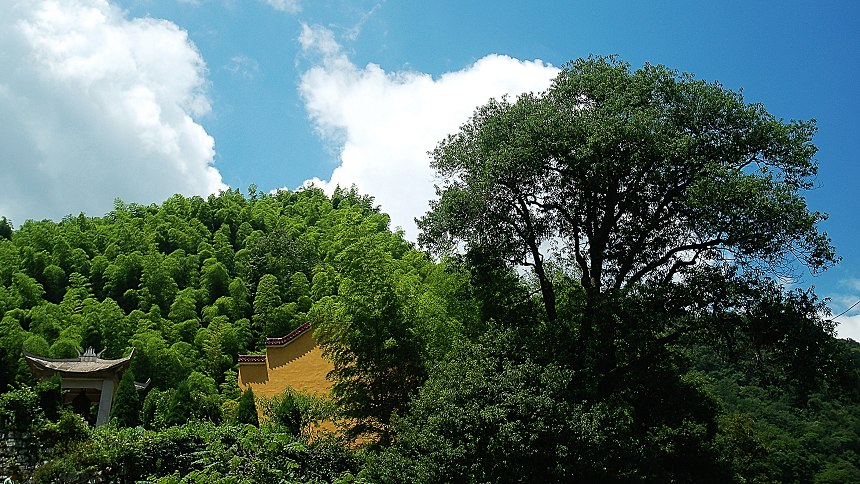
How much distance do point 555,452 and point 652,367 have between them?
2.89 m

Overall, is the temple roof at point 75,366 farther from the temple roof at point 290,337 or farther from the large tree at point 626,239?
the large tree at point 626,239

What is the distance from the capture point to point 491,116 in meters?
12.5

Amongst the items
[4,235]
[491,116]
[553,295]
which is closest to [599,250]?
[553,295]

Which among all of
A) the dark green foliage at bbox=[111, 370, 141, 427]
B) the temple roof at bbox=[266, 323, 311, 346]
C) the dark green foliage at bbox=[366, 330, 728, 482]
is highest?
the temple roof at bbox=[266, 323, 311, 346]

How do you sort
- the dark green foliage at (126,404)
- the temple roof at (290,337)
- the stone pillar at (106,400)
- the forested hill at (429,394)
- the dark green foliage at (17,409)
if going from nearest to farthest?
the dark green foliage at (17,409) → the forested hill at (429,394) → the dark green foliage at (126,404) → the stone pillar at (106,400) → the temple roof at (290,337)

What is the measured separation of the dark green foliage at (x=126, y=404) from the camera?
17.4 m

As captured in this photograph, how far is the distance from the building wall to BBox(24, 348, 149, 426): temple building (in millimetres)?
3940

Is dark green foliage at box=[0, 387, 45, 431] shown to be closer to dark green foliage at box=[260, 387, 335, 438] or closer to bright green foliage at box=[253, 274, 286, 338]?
dark green foliage at box=[260, 387, 335, 438]

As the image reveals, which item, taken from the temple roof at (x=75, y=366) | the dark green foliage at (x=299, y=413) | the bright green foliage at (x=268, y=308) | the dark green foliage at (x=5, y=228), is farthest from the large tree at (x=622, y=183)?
the dark green foliage at (x=5, y=228)

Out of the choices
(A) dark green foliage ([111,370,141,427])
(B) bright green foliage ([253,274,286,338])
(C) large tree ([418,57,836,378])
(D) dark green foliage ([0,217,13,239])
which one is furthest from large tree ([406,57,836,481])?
(D) dark green foliage ([0,217,13,239])

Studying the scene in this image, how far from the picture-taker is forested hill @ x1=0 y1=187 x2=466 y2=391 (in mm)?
30188

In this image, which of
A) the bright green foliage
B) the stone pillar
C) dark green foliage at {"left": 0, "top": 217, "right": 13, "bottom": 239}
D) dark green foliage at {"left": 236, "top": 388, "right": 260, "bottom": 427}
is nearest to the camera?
dark green foliage at {"left": 236, "top": 388, "right": 260, "bottom": 427}

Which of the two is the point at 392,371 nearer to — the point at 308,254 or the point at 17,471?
the point at 17,471

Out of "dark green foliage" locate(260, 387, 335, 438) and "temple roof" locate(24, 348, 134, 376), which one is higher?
"temple roof" locate(24, 348, 134, 376)
